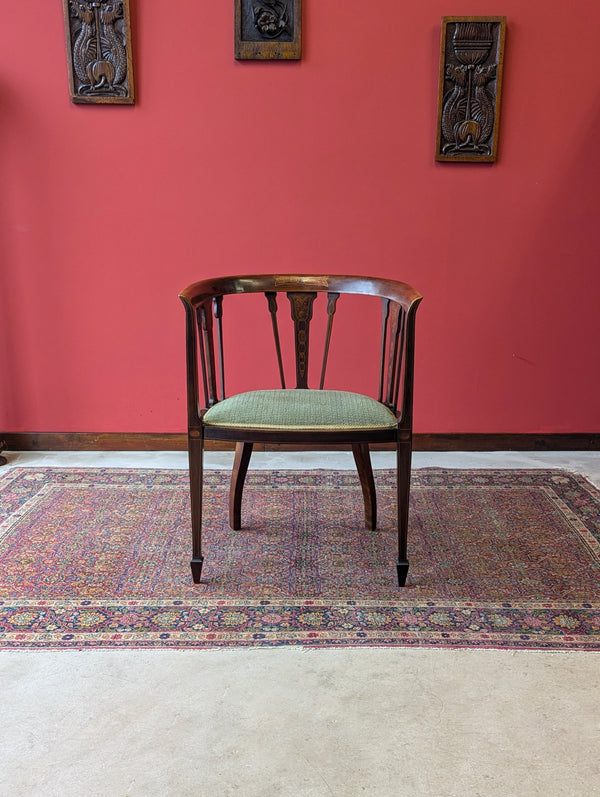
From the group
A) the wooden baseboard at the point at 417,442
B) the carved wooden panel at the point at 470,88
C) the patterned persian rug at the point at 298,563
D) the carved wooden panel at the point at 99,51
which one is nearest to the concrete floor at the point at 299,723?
the patterned persian rug at the point at 298,563

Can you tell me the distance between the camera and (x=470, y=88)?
2.84 meters

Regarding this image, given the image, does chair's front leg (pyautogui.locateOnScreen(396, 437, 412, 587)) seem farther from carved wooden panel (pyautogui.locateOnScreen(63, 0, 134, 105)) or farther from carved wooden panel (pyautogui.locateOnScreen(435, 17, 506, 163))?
carved wooden panel (pyautogui.locateOnScreen(63, 0, 134, 105))

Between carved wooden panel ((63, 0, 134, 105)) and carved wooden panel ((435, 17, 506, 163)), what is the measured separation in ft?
3.92

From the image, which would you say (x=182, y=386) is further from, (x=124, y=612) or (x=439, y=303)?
(x=124, y=612)

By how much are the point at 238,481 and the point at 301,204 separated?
1215 mm

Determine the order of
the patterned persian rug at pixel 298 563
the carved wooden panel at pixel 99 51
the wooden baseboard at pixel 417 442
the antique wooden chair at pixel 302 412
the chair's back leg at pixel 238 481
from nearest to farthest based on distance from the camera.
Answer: the patterned persian rug at pixel 298 563 → the antique wooden chair at pixel 302 412 → the chair's back leg at pixel 238 481 → the carved wooden panel at pixel 99 51 → the wooden baseboard at pixel 417 442

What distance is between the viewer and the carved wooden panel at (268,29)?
279cm

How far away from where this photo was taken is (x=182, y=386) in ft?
10.2

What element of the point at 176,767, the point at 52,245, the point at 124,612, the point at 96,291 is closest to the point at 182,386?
the point at 96,291

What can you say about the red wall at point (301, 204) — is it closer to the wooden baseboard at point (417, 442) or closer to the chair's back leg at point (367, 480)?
the wooden baseboard at point (417, 442)

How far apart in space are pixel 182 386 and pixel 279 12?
4.88 ft

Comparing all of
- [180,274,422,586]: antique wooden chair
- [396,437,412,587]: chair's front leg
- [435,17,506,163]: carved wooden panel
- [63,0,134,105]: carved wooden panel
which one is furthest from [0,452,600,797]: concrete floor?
[63,0,134,105]: carved wooden panel

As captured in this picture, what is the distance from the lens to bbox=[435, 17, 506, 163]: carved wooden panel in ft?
9.18

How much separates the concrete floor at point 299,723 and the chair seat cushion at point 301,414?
56 cm
